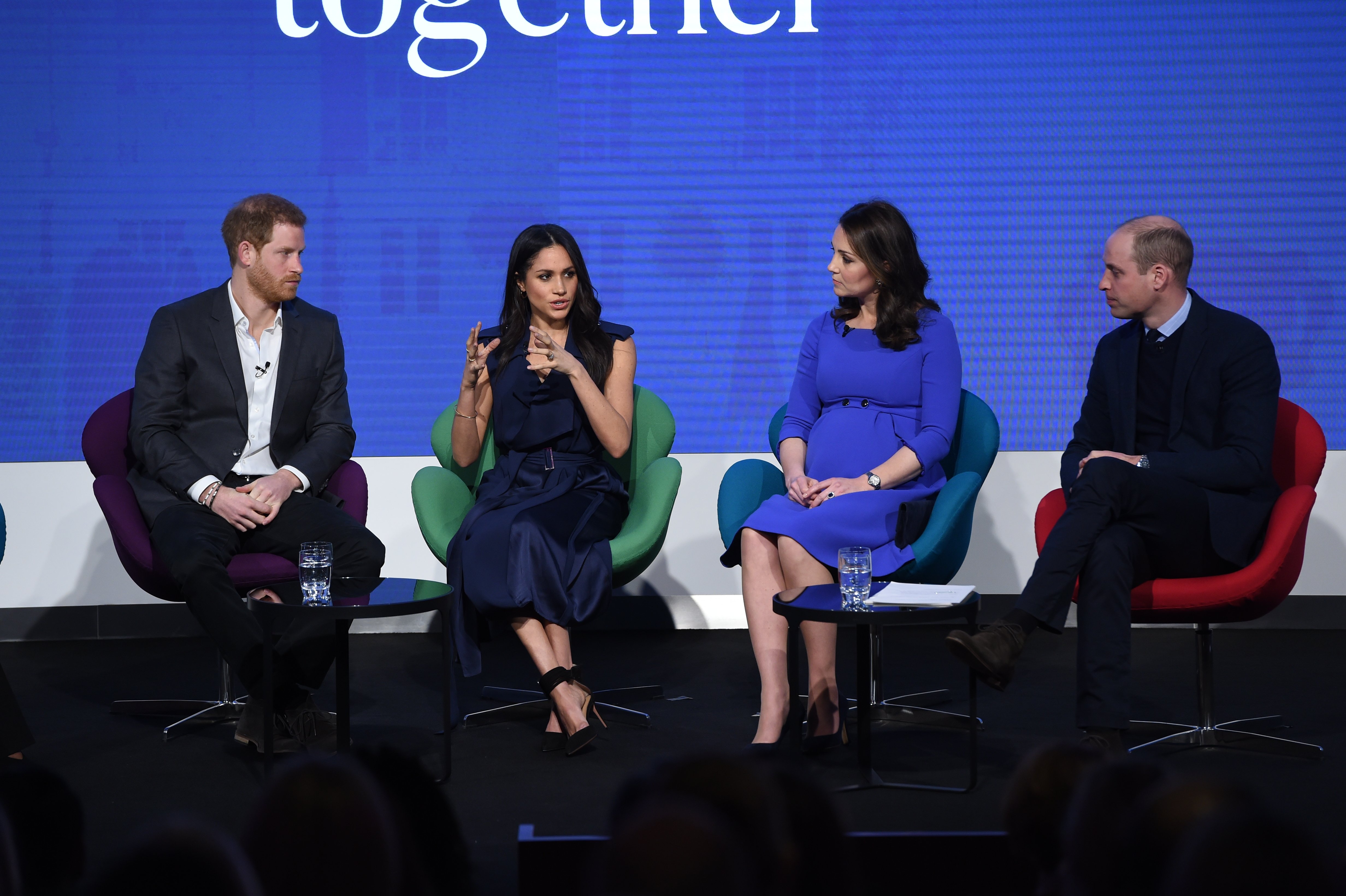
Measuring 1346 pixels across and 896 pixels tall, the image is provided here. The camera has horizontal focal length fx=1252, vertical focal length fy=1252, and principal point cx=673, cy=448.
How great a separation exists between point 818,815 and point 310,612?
7.01 feet

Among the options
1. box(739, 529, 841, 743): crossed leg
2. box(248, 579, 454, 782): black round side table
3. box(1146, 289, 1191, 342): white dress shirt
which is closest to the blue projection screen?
box(1146, 289, 1191, 342): white dress shirt

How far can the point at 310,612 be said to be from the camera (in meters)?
2.66

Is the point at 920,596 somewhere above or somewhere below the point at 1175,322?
below

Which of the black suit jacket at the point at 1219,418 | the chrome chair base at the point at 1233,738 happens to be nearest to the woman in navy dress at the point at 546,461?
the black suit jacket at the point at 1219,418

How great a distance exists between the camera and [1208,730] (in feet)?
10.4

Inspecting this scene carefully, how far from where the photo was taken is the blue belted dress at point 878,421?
3273 mm

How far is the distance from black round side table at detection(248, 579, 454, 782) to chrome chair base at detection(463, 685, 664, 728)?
0.54 metres

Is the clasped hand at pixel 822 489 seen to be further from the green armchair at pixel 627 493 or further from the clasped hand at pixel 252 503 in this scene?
the clasped hand at pixel 252 503

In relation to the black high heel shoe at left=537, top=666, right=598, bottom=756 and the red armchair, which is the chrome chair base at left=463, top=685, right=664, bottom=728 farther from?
the red armchair

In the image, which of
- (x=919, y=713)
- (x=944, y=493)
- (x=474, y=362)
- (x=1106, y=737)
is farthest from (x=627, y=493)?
(x=1106, y=737)

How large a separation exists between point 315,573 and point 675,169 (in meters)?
2.63

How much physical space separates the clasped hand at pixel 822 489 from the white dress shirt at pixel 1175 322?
2.85 ft

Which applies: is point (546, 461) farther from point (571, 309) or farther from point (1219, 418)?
point (1219, 418)

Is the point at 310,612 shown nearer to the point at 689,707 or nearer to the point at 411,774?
the point at 689,707
